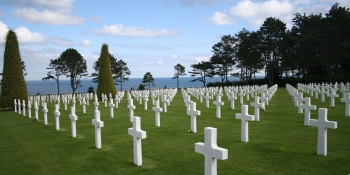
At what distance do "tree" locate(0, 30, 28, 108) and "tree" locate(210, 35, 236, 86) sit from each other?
109 ft

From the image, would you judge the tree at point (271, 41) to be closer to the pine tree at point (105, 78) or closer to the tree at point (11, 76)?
the pine tree at point (105, 78)

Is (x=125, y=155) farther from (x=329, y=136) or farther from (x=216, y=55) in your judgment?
(x=216, y=55)

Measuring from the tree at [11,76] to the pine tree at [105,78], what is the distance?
688 cm

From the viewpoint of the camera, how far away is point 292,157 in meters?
5.34

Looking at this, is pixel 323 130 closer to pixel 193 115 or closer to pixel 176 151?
pixel 176 151

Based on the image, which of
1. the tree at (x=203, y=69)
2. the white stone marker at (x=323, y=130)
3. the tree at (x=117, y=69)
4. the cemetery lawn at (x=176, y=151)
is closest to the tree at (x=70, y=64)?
the tree at (x=117, y=69)

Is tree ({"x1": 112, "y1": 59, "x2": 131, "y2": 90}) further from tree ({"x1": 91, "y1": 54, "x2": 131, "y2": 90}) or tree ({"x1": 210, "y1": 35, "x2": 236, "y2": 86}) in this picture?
tree ({"x1": 210, "y1": 35, "x2": 236, "y2": 86})

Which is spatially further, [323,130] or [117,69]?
[117,69]

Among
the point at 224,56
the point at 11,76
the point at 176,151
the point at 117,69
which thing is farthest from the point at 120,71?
the point at 176,151

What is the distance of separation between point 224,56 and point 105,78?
86.2 ft

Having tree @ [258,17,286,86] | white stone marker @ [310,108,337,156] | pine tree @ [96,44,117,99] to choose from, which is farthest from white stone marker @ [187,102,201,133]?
tree @ [258,17,286,86]

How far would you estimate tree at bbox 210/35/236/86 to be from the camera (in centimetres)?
4678

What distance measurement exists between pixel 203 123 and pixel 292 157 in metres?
4.66

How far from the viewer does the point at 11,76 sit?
18.9 metres
